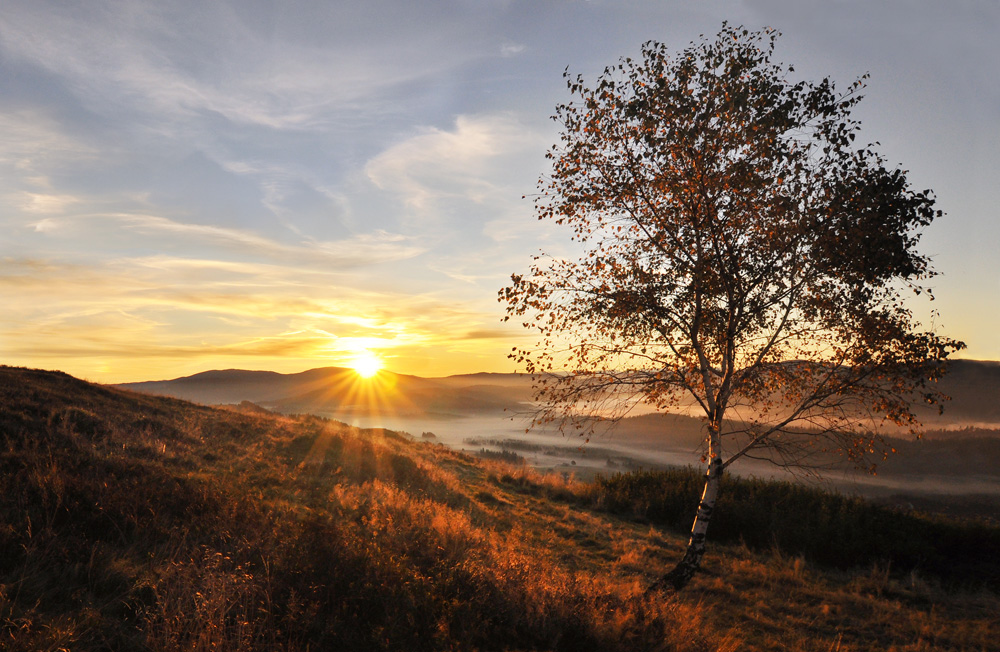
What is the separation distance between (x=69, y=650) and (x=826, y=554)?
56.6 feet

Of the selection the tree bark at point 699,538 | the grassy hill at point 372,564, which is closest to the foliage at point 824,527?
the grassy hill at point 372,564

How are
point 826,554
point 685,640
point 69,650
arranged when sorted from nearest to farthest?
1. point 69,650
2. point 685,640
3. point 826,554

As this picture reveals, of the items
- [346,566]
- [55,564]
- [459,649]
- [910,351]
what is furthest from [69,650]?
[910,351]

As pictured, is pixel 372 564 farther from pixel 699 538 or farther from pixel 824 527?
pixel 824 527

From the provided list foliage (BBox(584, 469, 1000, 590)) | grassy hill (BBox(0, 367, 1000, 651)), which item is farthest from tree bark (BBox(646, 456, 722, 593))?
foliage (BBox(584, 469, 1000, 590))

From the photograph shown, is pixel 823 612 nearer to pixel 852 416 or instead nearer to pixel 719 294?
pixel 852 416

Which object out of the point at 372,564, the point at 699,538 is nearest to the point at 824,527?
the point at 699,538

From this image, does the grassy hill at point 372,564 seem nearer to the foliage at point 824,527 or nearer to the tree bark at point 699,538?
the foliage at point 824,527

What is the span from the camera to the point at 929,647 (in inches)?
330

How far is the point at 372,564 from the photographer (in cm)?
679

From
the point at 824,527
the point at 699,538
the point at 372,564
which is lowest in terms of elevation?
the point at 824,527

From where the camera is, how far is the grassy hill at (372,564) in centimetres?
553

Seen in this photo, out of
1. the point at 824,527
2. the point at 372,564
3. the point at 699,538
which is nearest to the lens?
the point at 372,564

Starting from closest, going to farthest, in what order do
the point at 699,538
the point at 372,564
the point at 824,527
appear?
the point at 372,564 → the point at 699,538 → the point at 824,527
